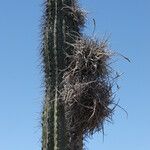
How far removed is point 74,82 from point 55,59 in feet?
1.39

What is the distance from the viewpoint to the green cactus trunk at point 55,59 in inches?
344

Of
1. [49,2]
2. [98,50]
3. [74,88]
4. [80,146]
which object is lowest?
[80,146]

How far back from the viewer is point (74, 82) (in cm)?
916

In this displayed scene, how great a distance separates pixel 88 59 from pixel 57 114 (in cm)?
92

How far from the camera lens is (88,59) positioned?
30.3ft

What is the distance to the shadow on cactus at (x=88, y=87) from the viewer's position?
9.09 metres

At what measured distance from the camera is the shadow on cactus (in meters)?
9.09

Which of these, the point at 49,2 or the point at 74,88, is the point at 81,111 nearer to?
the point at 74,88

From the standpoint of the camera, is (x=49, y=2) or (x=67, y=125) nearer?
(x=67, y=125)

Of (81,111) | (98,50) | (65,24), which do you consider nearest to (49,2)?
(65,24)

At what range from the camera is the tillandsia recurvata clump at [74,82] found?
9.00 metres

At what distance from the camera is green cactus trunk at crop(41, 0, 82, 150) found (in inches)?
344

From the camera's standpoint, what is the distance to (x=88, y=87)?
910 cm

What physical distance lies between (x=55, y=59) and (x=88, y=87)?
0.61 meters
